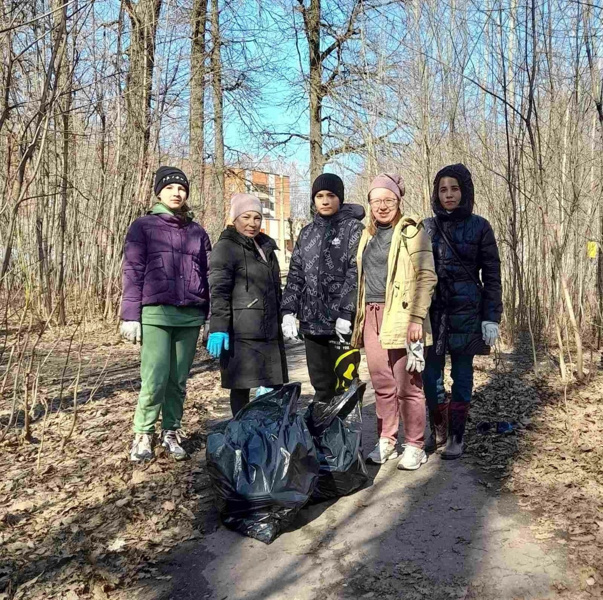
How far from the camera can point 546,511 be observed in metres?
2.83

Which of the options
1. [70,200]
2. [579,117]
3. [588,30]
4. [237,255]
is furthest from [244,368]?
[70,200]

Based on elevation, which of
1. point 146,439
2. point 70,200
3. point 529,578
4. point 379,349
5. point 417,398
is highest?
point 70,200

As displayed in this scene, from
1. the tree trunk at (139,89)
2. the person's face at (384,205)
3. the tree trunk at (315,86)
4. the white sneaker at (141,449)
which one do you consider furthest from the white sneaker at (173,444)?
the tree trunk at (315,86)

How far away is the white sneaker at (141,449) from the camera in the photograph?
3434 mm

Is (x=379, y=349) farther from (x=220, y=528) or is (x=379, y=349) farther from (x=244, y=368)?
(x=220, y=528)

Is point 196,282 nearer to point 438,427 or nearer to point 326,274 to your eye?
point 326,274

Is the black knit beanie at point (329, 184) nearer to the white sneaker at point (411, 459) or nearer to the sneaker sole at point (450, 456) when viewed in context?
the white sneaker at point (411, 459)

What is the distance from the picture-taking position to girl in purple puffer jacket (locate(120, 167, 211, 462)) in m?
3.33

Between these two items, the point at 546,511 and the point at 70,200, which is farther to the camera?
the point at 70,200

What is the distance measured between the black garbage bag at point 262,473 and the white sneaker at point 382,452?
32.0 inches

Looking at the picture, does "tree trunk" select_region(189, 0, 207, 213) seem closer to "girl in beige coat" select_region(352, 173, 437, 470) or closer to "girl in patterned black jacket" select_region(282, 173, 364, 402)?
"girl in patterned black jacket" select_region(282, 173, 364, 402)

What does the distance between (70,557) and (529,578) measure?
195 cm

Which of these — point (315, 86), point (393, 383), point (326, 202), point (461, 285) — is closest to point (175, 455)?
point (393, 383)

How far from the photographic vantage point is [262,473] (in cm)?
263
